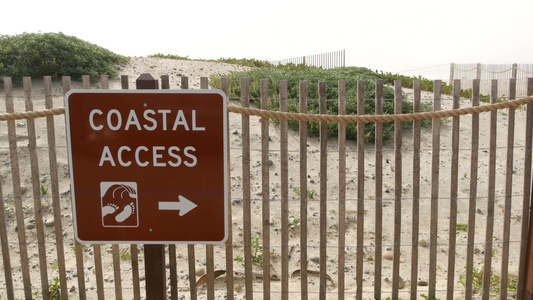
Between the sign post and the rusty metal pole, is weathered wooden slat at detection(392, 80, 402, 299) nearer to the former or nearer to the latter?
the sign post

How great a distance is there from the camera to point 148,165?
3293 millimetres

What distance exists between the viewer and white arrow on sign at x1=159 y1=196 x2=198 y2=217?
3.33 meters

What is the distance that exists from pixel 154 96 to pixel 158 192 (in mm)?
584

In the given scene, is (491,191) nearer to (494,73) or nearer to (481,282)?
(481,282)

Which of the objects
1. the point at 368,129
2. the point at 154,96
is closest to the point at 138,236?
the point at 154,96

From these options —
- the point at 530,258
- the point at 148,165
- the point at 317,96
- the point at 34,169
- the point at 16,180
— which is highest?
the point at 317,96

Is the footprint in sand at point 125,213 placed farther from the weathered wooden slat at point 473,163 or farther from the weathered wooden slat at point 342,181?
the weathered wooden slat at point 473,163

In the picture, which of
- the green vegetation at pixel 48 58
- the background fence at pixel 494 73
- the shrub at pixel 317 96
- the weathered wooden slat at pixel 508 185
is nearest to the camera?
the weathered wooden slat at pixel 508 185

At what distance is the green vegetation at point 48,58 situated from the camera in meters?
12.2

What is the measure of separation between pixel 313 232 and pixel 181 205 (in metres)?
3.45

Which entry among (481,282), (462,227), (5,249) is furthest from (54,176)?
(462,227)

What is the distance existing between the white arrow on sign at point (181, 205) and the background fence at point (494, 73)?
19.3m

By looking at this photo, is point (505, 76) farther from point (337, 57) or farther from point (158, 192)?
point (158, 192)

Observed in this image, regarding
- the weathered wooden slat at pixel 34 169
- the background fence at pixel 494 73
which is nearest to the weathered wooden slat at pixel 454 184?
the weathered wooden slat at pixel 34 169
